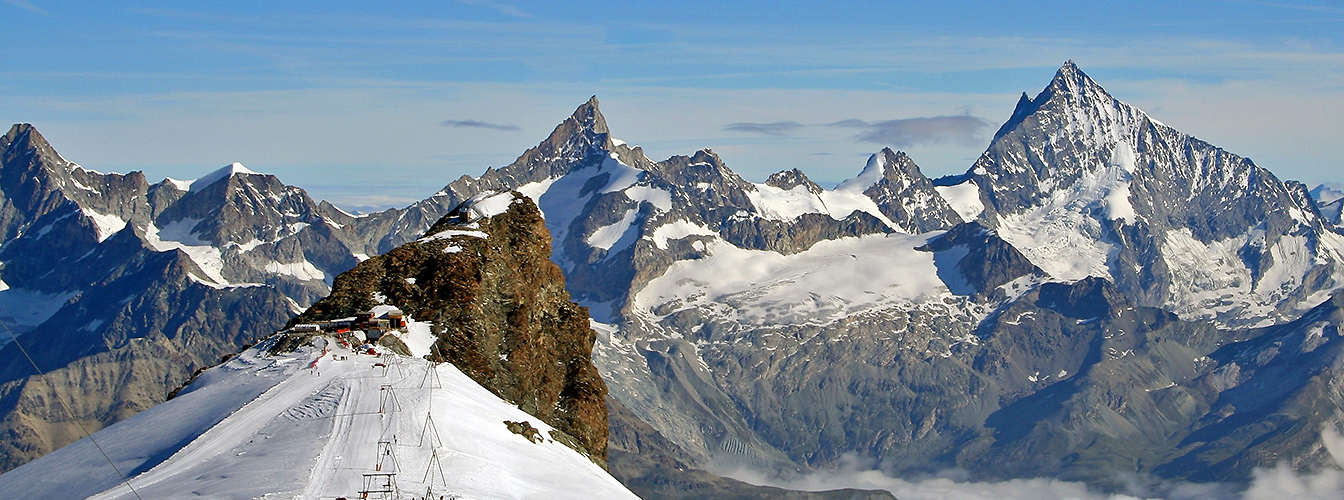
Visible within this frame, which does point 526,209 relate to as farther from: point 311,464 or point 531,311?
point 311,464

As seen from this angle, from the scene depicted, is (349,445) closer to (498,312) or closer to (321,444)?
(321,444)

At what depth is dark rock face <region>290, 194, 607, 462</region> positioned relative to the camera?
3873 inches

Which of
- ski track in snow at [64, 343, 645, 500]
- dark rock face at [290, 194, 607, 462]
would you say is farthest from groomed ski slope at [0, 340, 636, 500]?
dark rock face at [290, 194, 607, 462]

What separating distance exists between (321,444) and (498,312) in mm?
30334

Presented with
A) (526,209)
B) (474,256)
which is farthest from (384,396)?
(526,209)

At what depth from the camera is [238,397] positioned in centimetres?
8181

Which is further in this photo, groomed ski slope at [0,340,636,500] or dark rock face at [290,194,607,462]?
dark rock face at [290,194,607,462]

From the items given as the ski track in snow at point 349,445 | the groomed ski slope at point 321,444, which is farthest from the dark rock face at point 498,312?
the groomed ski slope at point 321,444

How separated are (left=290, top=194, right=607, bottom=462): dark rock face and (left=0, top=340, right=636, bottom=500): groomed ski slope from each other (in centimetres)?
735

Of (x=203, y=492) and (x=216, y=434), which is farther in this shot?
(x=216, y=434)

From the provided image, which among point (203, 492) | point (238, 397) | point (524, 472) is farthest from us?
point (238, 397)

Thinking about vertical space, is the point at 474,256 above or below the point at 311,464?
above

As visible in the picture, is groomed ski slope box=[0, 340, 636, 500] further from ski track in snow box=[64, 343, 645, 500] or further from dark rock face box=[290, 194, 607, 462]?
dark rock face box=[290, 194, 607, 462]

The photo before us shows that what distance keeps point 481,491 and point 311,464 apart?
7096 mm
